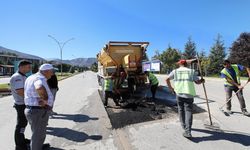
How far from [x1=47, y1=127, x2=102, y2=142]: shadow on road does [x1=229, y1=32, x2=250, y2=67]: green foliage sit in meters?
35.6

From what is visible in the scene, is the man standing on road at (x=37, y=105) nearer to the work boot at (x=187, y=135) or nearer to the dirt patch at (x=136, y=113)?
the dirt patch at (x=136, y=113)

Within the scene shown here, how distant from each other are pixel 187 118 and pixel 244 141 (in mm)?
1219

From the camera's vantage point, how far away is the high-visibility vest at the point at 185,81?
4.41 metres

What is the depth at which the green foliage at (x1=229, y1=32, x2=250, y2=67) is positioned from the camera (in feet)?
112

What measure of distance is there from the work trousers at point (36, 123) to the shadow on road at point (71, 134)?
1.27 meters

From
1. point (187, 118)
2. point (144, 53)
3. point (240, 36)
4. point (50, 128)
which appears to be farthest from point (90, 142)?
point (240, 36)

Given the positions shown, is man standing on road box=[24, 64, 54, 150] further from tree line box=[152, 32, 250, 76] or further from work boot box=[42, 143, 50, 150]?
tree line box=[152, 32, 250, 76]

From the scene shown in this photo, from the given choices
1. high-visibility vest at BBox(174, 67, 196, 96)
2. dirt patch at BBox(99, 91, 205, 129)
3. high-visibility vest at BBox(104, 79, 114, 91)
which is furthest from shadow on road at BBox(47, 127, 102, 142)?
high-visibility vest at BBox(104, 79, 114, 91)

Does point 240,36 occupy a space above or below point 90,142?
above

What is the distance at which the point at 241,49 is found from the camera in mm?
35438

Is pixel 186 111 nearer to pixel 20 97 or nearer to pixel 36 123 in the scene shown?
pixel 36 123

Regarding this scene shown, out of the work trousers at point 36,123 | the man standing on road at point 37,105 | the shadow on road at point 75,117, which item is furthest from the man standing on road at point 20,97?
the shadow on road at point 75,117

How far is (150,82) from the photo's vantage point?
884cm

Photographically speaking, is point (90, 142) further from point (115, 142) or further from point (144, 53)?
point (144, 53)
